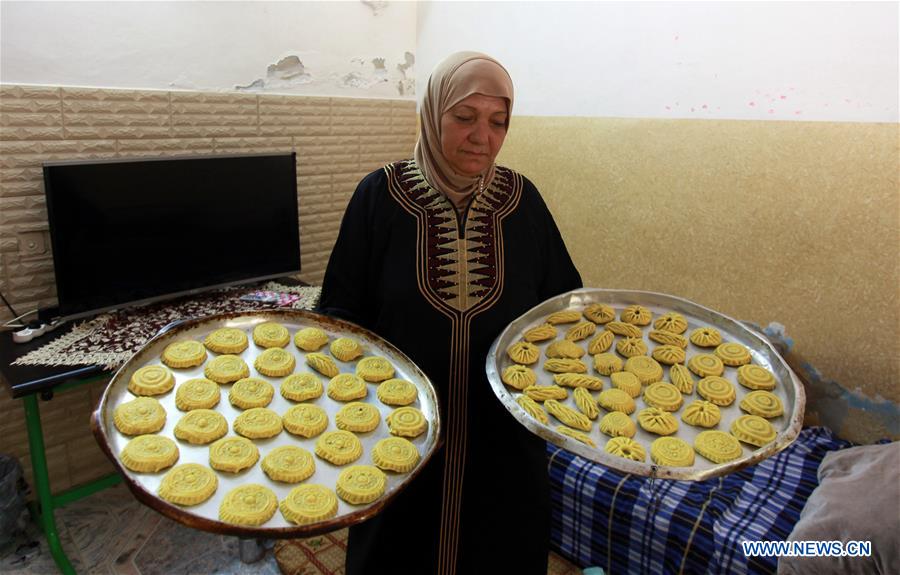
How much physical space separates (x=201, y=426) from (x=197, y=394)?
0.08 meters

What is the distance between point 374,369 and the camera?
4.07ft

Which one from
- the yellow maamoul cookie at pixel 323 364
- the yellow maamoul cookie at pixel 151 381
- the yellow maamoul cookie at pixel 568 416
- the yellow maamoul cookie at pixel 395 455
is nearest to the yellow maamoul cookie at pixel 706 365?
the yellow maamoul cookie at pixel 568 416

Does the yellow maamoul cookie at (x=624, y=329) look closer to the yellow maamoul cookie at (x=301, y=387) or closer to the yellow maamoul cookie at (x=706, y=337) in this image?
the yellow maamoul cookie at (x=706, y=337)

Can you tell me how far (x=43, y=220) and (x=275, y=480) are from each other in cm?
174

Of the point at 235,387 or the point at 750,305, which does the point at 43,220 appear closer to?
the point at 235,387

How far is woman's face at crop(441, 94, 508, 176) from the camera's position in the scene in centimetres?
126

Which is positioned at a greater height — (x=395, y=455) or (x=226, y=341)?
(x=226, y=341)

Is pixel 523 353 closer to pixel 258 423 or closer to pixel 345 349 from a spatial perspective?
pixel 345 349

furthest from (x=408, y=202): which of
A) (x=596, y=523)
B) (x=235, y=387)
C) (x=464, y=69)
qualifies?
(x=596, y=523)

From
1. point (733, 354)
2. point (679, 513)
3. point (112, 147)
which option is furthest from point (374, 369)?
point (112, 147)

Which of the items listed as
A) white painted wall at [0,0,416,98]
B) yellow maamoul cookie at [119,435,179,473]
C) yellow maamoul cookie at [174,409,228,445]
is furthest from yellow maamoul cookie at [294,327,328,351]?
white painted wall at [0,0,416,98]

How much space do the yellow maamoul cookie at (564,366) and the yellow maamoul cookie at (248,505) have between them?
639mm

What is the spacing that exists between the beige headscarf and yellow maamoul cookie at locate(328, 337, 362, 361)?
0.40 metres

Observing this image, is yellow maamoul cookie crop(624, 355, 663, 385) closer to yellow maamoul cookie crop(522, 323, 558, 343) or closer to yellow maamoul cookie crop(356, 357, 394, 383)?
yellow maamoul cookie crop(522, 323, 558, 343)
